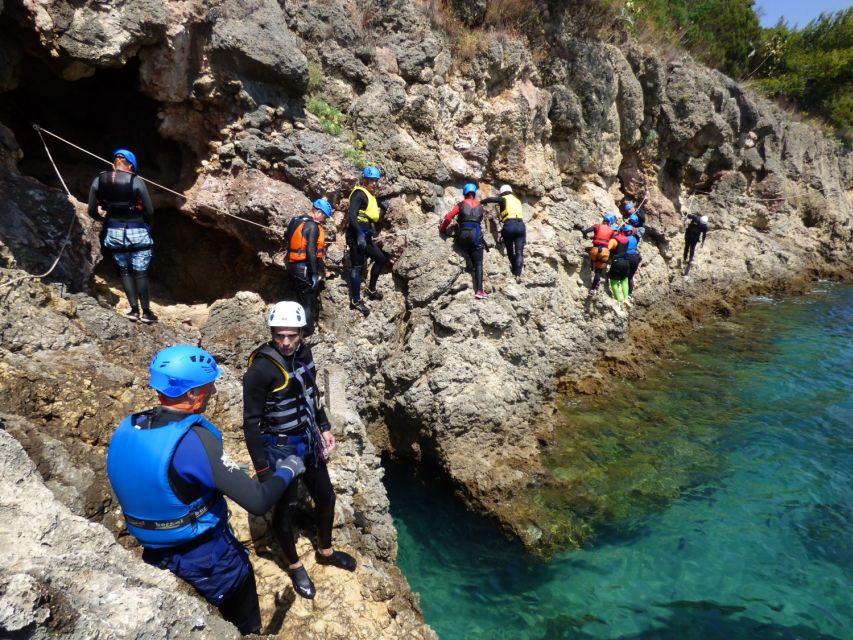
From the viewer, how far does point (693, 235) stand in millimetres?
15719

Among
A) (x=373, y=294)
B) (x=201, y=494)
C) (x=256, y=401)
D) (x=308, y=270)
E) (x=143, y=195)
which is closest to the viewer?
(x=201, y=494)

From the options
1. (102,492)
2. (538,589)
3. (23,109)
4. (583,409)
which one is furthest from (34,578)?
(583,409)

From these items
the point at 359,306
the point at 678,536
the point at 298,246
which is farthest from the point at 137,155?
the point at 678,536

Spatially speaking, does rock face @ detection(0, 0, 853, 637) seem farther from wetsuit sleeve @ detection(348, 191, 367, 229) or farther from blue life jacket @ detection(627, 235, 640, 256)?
blue life jacket @ detection(627, 235, 640, 256)

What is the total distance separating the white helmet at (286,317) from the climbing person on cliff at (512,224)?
6.48 meters

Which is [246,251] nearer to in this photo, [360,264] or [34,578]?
[360,264]

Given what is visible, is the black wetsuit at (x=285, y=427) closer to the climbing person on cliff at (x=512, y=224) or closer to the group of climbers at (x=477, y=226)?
the group of climbers at (x=477, y=226)

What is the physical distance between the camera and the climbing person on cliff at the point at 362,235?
7.68 meters

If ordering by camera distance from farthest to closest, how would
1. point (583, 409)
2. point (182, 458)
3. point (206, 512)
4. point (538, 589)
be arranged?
1. point (583, 409)
2. point (538, 589)
3. point (206, 512)
4. point (182, 458)

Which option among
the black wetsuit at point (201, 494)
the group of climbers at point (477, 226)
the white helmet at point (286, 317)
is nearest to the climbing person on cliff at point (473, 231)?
the group of climbers at point (477, 226)

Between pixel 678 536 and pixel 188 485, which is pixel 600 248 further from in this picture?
pixel 188 485

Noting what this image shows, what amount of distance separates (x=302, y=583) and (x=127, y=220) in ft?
14.5

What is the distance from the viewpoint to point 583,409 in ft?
32.4

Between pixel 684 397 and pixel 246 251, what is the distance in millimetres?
9414
